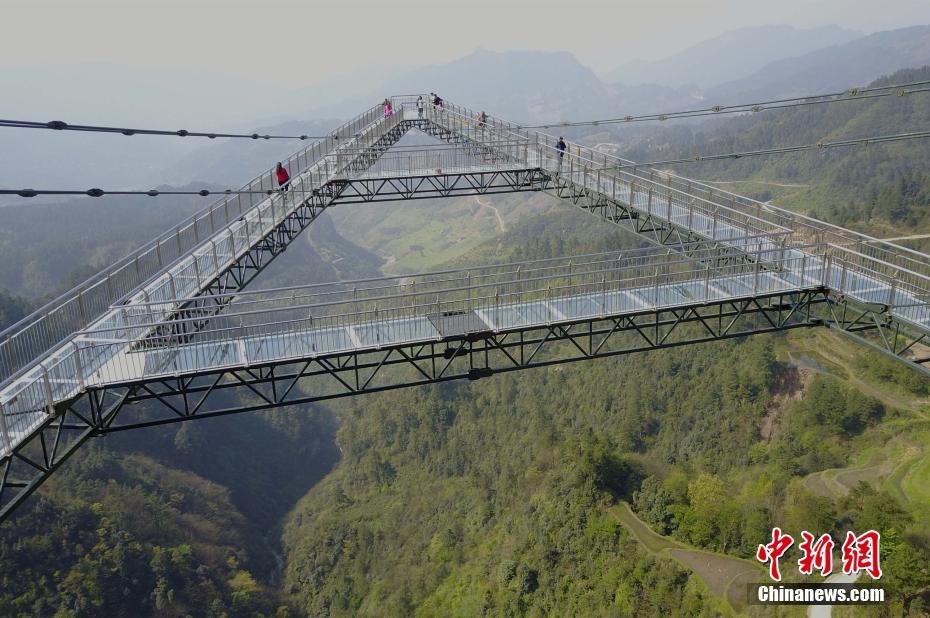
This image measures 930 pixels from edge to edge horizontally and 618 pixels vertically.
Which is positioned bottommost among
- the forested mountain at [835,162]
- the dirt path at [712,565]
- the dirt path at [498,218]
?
the dirt path at [498,218]

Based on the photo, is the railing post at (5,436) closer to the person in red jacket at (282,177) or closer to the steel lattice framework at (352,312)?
the steel lattice framework at (352,312)

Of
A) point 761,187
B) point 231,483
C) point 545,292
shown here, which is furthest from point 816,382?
point 761,187

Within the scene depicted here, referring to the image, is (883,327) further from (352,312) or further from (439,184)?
(439,184)

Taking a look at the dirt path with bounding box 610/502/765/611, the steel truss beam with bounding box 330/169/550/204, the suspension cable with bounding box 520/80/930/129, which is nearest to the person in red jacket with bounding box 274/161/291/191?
the steel truss beam with bounding box 330/169/550/204

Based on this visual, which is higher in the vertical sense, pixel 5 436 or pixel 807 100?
pixel 807 100

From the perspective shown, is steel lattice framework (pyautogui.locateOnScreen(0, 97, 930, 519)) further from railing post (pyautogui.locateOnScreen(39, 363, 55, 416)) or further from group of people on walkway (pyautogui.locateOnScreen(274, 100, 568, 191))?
group of people on walkway (pyautogui.locateOnScreen(274, 100, 568, 191))

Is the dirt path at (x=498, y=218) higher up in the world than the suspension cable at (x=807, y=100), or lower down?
lower down

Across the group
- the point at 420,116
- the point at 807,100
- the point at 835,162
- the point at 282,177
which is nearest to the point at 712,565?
the point at 807,100

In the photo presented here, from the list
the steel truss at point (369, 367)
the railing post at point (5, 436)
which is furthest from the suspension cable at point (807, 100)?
the railing post at point (5, 436)
